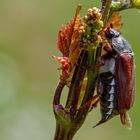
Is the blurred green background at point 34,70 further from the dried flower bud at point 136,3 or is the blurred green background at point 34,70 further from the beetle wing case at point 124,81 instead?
the dried flower bud at point 136,3

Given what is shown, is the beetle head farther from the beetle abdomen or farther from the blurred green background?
the blurred green background

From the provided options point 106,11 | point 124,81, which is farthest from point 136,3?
point 124,81

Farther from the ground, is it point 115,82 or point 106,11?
point 106,11

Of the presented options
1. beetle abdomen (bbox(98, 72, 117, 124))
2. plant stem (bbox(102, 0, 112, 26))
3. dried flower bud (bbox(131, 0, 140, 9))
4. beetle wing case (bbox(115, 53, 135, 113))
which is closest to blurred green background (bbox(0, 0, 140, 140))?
beetle wing case (bbox(115, 53, 135, 113))

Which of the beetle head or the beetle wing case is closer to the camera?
the beetle head

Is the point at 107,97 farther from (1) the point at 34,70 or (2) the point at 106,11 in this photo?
(1) the point at 34,70
